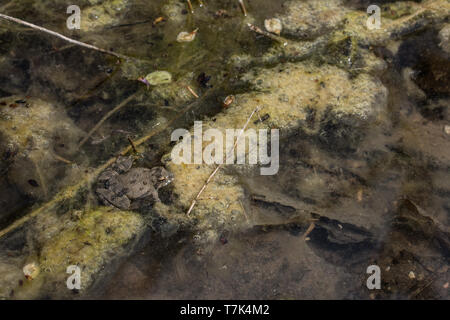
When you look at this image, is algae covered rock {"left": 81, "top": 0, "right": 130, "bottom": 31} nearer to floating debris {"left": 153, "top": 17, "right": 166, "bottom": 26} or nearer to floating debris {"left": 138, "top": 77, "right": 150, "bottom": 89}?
floating debris {"left": 153, "top": 17, "right": 166, "bottom": 26}

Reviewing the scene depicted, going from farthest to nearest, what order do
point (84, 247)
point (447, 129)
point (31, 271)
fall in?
point (447, 129)
point (84, 247)
point (31, 271)

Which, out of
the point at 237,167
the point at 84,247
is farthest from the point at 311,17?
the point at 84,247

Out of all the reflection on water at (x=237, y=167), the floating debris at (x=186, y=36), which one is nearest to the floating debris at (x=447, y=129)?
the reflection on water at (x=237, y=167)

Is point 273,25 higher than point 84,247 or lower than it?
higher

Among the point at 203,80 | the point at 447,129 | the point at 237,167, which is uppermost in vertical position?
the point at 203,80

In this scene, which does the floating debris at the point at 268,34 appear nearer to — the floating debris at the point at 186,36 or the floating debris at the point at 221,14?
the floating debris at the point at 221,14

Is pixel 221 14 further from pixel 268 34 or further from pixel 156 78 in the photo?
pixel 156 78

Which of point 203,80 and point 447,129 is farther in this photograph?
point 203,80
